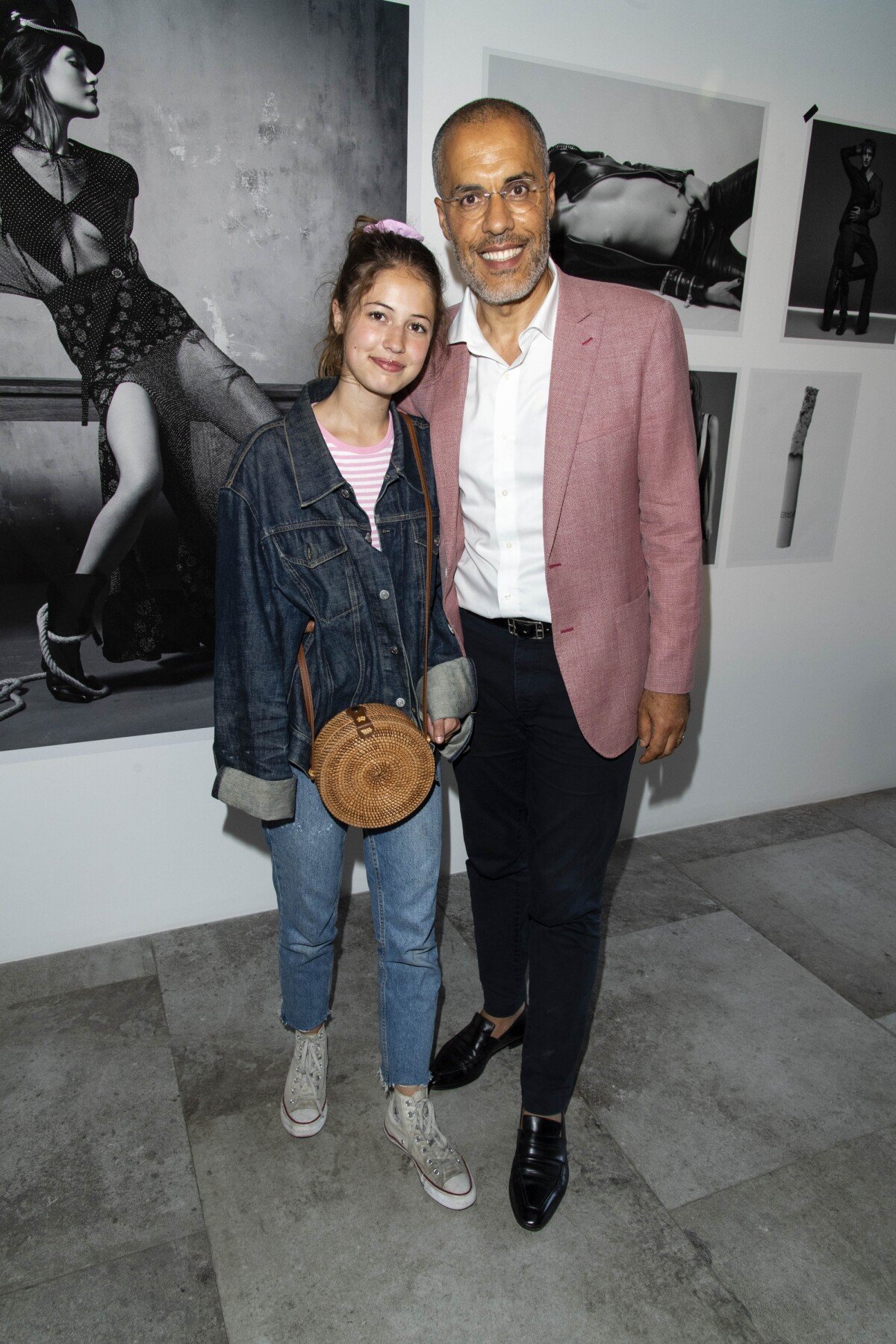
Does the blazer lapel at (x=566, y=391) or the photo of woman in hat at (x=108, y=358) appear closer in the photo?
the blazer lapel at (x=566, y=391)

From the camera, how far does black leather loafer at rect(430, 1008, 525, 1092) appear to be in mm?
2266

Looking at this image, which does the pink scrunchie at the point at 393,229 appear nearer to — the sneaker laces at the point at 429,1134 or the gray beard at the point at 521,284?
the gray beard at the point at 521,284

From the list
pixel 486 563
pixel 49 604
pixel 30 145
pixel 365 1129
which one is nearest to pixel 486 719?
pixel 486 563

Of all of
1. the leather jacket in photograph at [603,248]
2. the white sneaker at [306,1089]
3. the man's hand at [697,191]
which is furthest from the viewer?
the man's hand at [697,191]

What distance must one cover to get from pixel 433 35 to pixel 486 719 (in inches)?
80.3

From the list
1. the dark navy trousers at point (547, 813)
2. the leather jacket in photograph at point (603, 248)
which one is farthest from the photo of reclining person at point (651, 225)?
the dark navy trousers at point (547, 813)

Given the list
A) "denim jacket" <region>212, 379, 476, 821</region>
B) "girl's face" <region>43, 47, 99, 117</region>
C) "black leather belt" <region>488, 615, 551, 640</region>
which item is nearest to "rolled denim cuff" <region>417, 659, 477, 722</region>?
"denim jacket" <region>212, 379, 476, 821</region>

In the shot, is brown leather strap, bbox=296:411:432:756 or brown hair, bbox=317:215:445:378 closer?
brown hair, bbox=317:215:445:378

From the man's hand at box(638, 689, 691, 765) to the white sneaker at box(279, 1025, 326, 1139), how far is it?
108cm

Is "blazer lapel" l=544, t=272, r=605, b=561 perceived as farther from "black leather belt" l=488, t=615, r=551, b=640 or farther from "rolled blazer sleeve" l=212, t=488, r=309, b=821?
"rolled blazer sleeve" l=212, t=488, r=309, b=821

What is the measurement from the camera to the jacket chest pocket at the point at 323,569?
168 centimetres

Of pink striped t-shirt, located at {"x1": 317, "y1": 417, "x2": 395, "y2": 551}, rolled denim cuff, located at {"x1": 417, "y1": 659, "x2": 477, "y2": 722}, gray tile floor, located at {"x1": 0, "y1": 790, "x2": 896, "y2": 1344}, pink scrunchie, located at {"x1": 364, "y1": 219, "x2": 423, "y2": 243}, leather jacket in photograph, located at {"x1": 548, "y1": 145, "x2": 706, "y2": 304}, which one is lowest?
gray tile floor, located at {"x1": 0, "y1": 790, "x2": 896, "y2": 1344}

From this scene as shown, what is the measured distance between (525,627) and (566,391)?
0.49m

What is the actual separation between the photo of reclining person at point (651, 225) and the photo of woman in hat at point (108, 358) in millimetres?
1190
